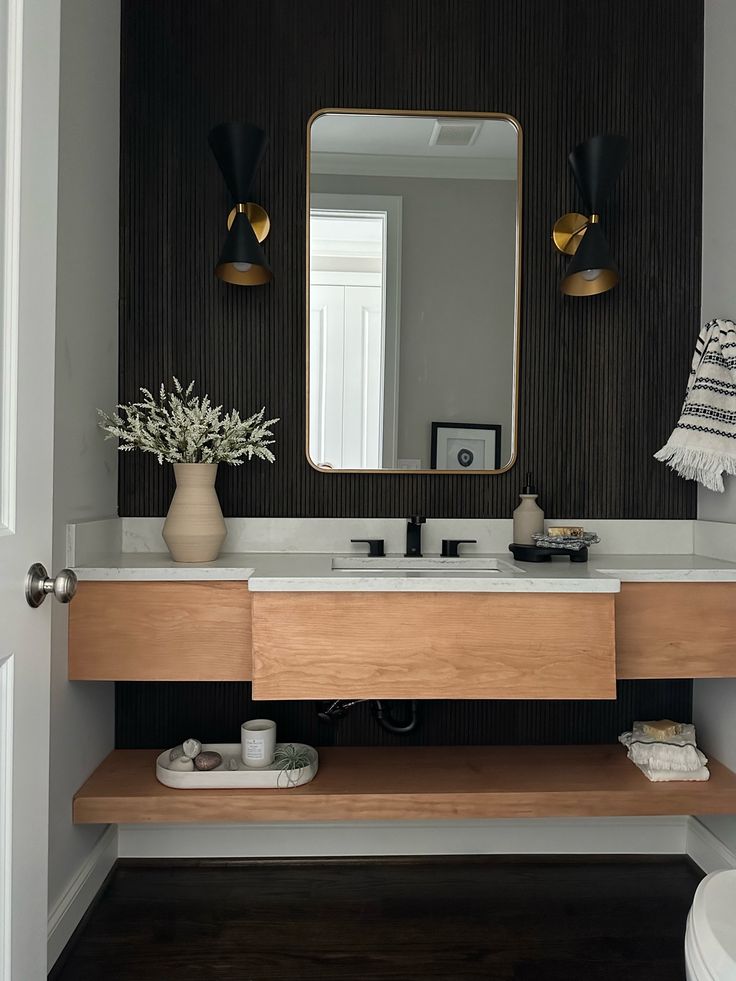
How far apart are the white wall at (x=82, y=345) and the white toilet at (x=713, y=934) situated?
4.56 ft

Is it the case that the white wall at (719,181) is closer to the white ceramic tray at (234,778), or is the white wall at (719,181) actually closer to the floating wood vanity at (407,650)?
the floating wood vanity at (407,650)

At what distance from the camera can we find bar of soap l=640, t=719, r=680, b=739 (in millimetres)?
2100

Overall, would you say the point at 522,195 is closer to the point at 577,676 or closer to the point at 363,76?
the point at 363,76

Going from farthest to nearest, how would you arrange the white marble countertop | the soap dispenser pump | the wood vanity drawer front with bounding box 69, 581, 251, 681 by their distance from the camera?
1. the soap dispenser pump
2. the wood vanity drawer front with bounding box 69, 581, 251, 681
3. the white marble countertop

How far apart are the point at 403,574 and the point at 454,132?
4.56ft

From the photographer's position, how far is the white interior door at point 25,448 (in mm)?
1020

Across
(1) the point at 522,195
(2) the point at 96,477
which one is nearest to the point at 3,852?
(2) the point at 96,477

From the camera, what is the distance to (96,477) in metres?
2.05

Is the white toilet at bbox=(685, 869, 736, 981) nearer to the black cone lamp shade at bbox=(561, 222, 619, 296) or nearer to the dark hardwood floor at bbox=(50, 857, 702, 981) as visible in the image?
the dark hardwood floor at bbox=(50, 857, 702, 981)

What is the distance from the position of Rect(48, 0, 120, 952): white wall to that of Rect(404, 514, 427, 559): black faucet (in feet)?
2.86

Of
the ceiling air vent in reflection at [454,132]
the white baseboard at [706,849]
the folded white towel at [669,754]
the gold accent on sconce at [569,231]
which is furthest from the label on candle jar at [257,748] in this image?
the ceiling air vent in reflection at [454,132]

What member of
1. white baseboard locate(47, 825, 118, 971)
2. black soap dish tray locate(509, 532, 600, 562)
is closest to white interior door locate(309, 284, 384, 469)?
black soap dish tray locate(509, 532, 600, 562)

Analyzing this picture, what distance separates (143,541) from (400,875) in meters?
1.22

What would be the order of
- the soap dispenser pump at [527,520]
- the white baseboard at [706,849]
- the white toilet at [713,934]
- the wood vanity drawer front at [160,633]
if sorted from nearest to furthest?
the white toilet at [713,934]
the wood vanity drawer front at [160,633]
the white baseboard at [706,849]
the soap dispenser pump at [527,520]
